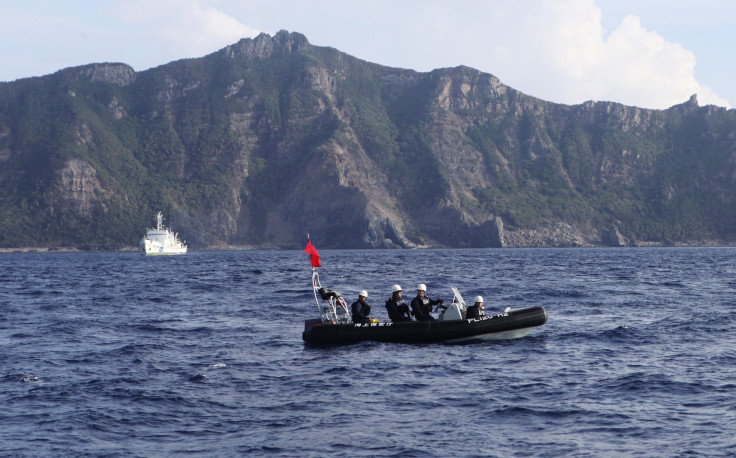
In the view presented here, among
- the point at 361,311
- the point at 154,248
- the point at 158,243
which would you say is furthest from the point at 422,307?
the point at 158,243

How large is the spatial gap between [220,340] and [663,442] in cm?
1730

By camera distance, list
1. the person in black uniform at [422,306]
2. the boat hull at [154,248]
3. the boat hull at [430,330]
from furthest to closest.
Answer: the boat hull at [154,248], the person in black uniform at [422,306], the boat hull at [430,330]

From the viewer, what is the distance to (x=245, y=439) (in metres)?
14.8

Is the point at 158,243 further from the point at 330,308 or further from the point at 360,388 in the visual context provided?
the point at 360,388

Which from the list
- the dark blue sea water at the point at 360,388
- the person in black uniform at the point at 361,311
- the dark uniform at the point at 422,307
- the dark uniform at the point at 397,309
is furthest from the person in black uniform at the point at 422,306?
the person in black uniform at the point at 361,311

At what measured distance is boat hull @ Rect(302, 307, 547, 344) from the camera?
26125mm

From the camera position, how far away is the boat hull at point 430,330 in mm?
26125

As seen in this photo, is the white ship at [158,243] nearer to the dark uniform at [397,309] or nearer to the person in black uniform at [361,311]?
the person in black uniform at [361,311]

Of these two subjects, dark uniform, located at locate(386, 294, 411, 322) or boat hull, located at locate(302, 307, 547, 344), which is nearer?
boat hull, located at locate(302, 307, 547, 344)

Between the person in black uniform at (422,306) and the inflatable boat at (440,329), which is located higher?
the person in black uniform at (422,306)

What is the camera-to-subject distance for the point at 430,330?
1028 inches

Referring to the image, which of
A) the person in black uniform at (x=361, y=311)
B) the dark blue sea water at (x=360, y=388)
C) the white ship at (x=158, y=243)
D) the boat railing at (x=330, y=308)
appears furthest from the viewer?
the white ship at (x=158, y=243)

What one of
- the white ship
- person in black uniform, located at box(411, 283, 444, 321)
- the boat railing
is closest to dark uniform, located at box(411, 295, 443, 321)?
person in black uniform, located at box(411, 283, 444, 321)

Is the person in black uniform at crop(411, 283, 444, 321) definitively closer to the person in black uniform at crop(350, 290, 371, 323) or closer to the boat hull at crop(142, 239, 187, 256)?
the person in black uniform at crop(350, 290, 371, 323)
